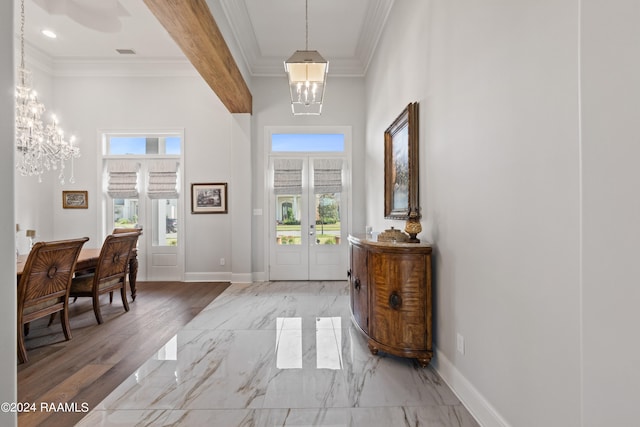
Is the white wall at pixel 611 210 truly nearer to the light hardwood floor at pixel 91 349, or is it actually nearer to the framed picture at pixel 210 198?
the light hardwood floor at pixel 91 349

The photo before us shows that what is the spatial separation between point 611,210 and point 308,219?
504 cm

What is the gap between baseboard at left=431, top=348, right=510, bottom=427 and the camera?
1.69 m

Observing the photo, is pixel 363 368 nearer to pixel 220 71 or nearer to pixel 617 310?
pixel 617 310

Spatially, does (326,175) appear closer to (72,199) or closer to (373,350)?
(373,350)

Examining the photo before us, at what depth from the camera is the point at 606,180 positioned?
707 mm

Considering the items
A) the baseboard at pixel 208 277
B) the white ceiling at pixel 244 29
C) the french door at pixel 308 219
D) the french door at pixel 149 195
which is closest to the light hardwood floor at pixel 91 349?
the baseboard at pixel 208 277

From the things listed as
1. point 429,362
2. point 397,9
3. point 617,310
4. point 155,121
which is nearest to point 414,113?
point 397,9

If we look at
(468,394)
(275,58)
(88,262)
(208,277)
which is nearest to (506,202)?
(468,394)

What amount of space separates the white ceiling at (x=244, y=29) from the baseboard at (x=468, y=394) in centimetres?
397

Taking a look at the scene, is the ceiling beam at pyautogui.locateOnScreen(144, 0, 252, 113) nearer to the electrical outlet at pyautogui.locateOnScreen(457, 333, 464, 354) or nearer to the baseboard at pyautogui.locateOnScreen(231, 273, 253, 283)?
the baseboard at pyautogui.locateOnScreen(231, 273, 253, 283)

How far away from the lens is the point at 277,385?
87.7 inches

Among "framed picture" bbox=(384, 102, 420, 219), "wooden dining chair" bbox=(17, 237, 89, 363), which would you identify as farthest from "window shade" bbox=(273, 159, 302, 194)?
"wooden dining chair" bbox=(17, 237, 89, 363)

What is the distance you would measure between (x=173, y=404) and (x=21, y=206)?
5225 mm

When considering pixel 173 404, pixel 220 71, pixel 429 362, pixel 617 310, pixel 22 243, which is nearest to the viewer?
pixel 617 310
